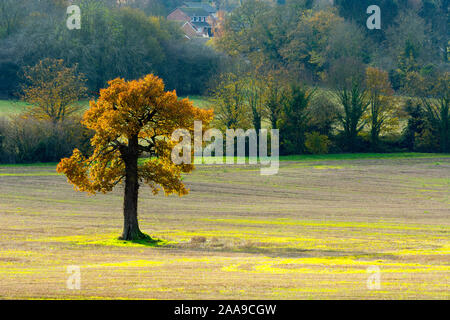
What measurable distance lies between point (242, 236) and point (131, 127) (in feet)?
22.6

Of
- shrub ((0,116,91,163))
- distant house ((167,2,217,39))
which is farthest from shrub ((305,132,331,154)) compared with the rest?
distant house ((167,2,217,39))

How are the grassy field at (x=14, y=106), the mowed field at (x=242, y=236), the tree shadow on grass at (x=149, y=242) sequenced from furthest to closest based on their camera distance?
the grassy field at (x=14, y=106) < the tree shadow on grass at (x=149, y=242) < the mowed field at (x=242, y=236)

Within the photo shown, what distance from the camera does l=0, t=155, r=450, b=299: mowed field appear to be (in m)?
17.9

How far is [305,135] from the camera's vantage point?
6819cm

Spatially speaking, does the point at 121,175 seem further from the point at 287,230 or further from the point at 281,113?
the point at 281,113

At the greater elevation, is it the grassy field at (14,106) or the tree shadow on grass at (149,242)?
the grassy field at (14,106)

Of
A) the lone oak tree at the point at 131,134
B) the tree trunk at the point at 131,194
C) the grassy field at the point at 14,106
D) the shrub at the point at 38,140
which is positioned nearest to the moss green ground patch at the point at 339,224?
the lone oak tree at the point at 131,134

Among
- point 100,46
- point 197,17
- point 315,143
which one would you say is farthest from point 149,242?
point 197,17

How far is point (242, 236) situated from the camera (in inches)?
1201

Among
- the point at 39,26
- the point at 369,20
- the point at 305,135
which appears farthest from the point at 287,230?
the point at 369,20

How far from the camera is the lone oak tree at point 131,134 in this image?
91.1ft

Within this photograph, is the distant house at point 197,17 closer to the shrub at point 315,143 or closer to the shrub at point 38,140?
the shrub at point 315,143
